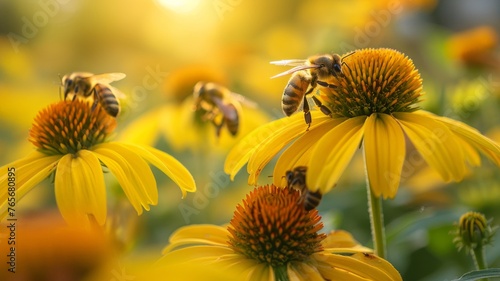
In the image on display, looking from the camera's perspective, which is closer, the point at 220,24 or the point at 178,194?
the point at 178,194

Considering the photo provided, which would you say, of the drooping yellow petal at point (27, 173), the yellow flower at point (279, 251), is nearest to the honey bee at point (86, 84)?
the drooping yellow petal at point (27, 173)

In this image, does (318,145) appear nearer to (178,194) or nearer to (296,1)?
(178,194)

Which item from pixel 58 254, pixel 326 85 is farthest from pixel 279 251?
pixel 58 254

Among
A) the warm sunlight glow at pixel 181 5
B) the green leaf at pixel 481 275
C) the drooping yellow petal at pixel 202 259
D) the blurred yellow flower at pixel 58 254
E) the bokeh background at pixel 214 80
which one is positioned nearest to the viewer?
the blurred yellow flower at pixel 58 254

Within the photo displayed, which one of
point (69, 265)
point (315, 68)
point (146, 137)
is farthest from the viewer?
point (146, 137)

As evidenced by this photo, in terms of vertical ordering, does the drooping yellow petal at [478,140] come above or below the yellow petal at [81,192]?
above

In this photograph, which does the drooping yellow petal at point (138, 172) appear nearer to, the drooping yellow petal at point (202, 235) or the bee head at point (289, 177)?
the drooping yellow petal at point (202, 235)

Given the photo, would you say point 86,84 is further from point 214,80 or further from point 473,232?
point 214,80

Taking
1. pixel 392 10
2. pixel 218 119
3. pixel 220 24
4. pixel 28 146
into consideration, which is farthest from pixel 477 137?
pixel 220 24
